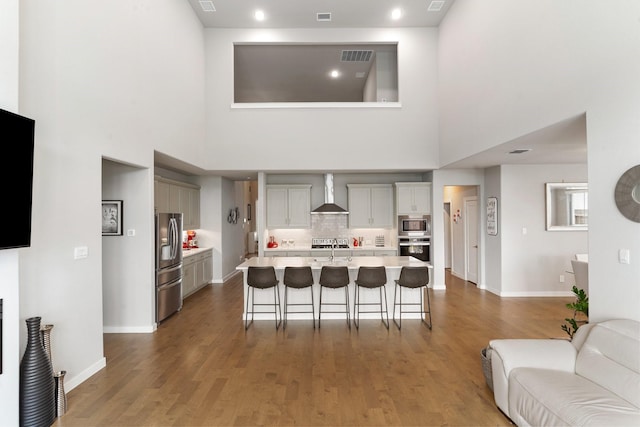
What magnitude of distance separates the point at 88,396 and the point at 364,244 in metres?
5.95

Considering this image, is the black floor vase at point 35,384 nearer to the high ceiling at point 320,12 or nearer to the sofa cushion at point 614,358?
the sofa cushion at point 614,358

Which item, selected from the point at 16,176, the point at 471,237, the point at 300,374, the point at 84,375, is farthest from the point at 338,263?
the point at 471,237

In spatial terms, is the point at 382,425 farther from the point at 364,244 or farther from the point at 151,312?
the point at 364,244

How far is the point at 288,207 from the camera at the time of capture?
767 centimetres

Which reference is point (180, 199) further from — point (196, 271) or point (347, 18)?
point (347, 18)

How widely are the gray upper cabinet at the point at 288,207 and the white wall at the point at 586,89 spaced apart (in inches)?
153

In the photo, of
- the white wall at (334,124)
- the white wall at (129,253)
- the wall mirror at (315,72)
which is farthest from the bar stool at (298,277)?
the wall mirror at (315,72)

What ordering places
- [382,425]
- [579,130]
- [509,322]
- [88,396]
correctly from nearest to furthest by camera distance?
[382,425], [88,396], [579,130], [509,322]

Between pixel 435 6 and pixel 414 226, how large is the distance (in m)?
4.31

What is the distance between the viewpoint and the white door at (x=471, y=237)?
A: 7.55 metres

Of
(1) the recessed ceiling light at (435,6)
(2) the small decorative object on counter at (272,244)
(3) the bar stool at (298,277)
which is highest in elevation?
(1) the recessed ceiling light at (435,6)

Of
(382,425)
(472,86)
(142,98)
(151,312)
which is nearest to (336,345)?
(382,425)

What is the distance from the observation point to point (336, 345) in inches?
161

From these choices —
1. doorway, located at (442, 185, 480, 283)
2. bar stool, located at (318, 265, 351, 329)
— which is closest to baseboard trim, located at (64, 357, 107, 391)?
bar stool, located at (318, 265, 351, 329)
